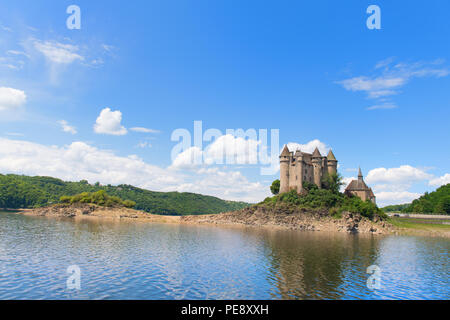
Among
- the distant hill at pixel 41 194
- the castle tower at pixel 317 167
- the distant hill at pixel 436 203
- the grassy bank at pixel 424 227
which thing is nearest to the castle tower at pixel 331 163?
the castle tower at pixel 317 167

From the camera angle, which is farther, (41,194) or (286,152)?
(41,194)

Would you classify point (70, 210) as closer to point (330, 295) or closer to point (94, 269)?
point (94, 269)

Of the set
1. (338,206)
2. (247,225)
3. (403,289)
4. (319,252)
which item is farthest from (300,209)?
(403,289)

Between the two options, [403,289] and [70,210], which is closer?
[403,289]

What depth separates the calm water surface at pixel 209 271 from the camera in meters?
24.2

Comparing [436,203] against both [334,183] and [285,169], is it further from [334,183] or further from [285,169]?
[285,169]

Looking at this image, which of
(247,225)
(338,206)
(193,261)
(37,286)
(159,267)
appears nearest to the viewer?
(37,286)

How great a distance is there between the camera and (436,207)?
120 metres

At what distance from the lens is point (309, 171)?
109500mm

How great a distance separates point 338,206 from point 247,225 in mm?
32871

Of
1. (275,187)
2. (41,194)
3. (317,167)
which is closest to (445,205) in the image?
(317,167)

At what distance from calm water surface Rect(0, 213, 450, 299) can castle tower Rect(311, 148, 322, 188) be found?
200 feet

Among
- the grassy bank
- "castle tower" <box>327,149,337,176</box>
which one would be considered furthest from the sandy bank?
"castle tower" <box>327,149,337,176</box>

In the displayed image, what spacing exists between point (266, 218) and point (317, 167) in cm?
2830
